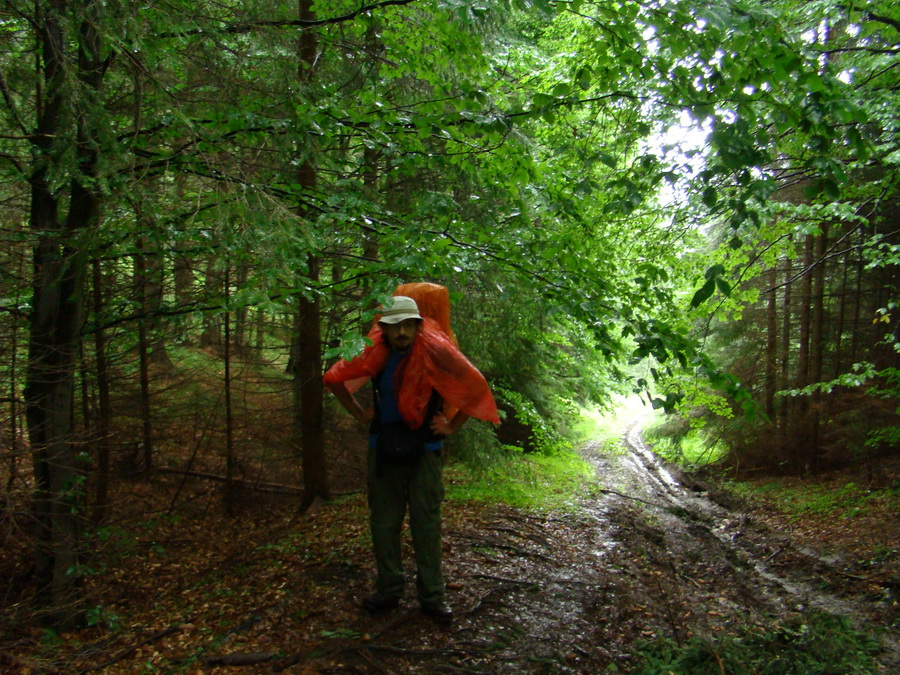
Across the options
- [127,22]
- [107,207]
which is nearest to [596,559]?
[107,207]

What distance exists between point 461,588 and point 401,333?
2471 millimetres

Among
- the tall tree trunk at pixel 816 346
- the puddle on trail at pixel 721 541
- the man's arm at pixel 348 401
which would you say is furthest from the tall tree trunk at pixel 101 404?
the tall tree trunk at pixel 816 346

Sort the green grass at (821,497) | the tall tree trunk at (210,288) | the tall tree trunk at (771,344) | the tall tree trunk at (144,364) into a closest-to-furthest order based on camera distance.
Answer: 1. the tall tree trunk at (210,288)
2. the tall tree trunk at (144,364)
3. the green grass at (821,497)
4. the tall tree trunk at (771,344)

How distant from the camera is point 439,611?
14.5 ft

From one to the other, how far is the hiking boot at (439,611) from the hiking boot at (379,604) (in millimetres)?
270

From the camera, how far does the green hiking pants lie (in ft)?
14.5

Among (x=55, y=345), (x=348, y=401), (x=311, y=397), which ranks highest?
(x=55, y=345)

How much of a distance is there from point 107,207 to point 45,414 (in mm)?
1839

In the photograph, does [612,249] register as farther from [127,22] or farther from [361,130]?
[127,22]

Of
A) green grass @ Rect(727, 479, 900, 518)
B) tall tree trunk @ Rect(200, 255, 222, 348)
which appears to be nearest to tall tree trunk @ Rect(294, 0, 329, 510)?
tall tree trunk @ Rect(200, 255, 222, 348)

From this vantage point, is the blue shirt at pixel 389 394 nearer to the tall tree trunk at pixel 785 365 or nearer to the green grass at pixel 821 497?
the green grass at pixel 821 497

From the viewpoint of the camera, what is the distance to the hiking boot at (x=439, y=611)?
173 inches

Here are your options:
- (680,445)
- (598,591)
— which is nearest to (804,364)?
(680,445)

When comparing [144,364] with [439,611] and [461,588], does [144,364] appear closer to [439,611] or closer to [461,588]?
[461,588]
